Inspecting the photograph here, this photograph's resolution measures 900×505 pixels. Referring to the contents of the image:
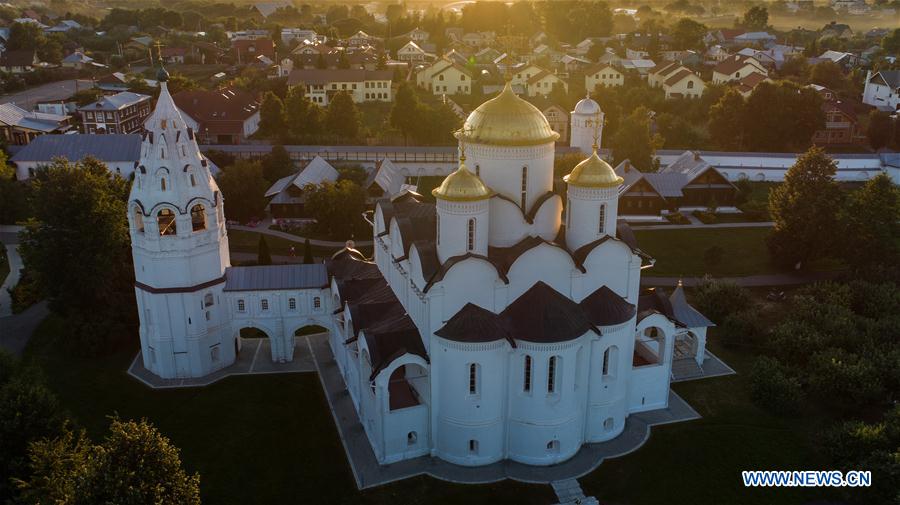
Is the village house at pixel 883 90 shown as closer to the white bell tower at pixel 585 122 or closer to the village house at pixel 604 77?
the village house at pixel 604 77

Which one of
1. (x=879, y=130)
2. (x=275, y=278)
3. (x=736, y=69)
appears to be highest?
(x=736, y=69)

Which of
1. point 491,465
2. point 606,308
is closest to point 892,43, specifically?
point 606,308

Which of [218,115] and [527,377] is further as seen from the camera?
[218,115]

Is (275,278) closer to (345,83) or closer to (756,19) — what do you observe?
(345,83)

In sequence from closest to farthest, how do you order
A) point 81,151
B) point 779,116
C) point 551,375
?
point 551,375 → point 81,151 → point 779,116

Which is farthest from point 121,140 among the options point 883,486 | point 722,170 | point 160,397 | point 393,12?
point 393,12
